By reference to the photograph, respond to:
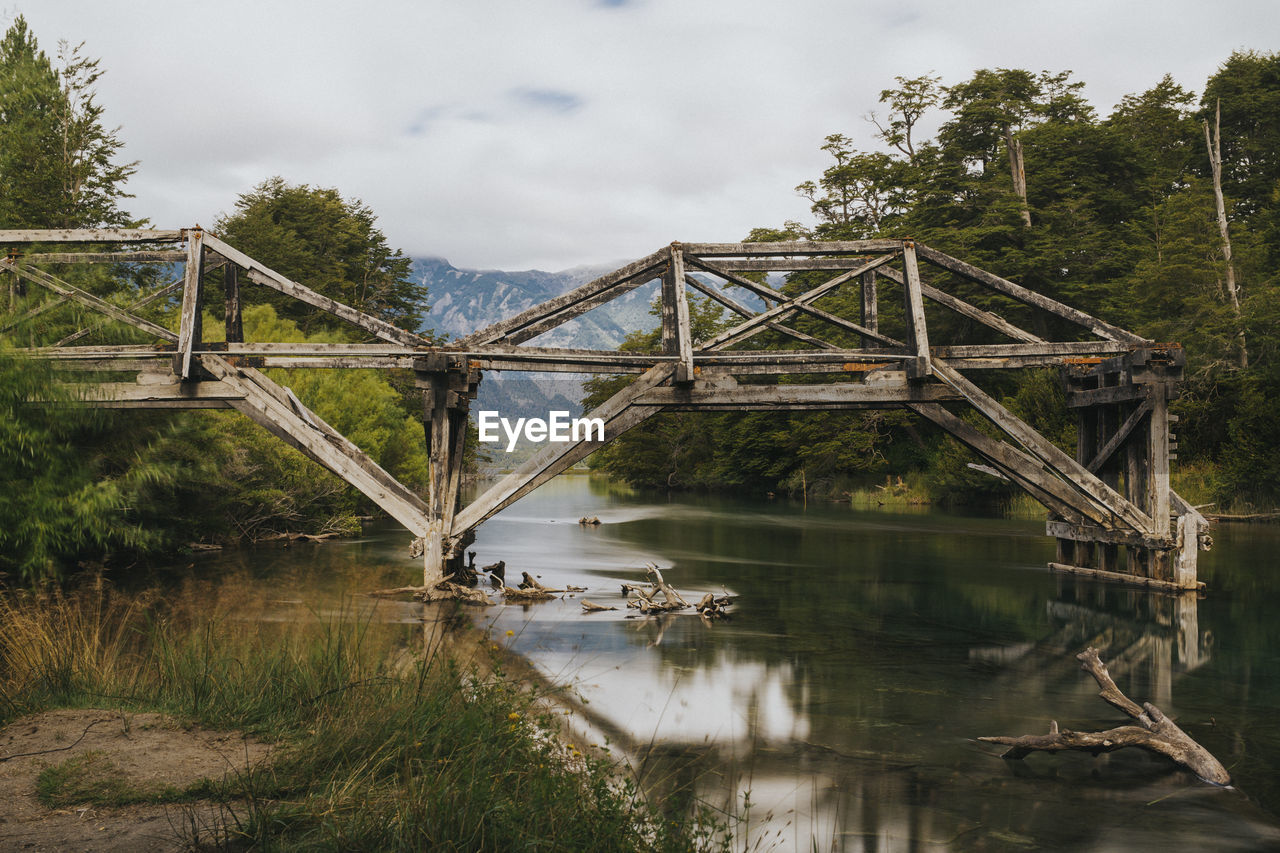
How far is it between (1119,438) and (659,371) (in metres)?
7.62

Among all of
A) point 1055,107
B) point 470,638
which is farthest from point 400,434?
point 1055,107

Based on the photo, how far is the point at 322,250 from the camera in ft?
179

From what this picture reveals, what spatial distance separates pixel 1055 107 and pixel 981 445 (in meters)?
38.0

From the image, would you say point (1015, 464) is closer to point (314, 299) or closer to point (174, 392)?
point (314, 299)

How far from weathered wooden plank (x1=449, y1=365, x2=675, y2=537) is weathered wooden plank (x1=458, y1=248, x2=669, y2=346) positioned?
147 cm

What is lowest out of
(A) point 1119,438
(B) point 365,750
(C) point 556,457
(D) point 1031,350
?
(B) point 365,750

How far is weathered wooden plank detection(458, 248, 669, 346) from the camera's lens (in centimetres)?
1363

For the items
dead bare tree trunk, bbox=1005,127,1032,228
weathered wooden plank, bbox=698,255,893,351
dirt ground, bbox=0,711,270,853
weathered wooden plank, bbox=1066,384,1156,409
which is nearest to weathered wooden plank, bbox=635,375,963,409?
weathered wooden plank, bbox=698,255,893,351

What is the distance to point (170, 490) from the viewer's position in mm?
19297

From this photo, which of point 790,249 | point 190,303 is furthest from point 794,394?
point 190,303

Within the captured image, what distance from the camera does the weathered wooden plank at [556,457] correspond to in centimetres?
1305

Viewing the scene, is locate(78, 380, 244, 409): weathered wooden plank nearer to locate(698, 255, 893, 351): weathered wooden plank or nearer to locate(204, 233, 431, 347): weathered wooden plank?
locate(204, 233, 431, 347): weathered wooden plank

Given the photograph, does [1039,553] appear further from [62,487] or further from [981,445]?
[62,487]

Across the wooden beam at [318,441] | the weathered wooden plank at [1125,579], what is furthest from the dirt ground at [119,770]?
the weathered wooden plank at [1125,579]
